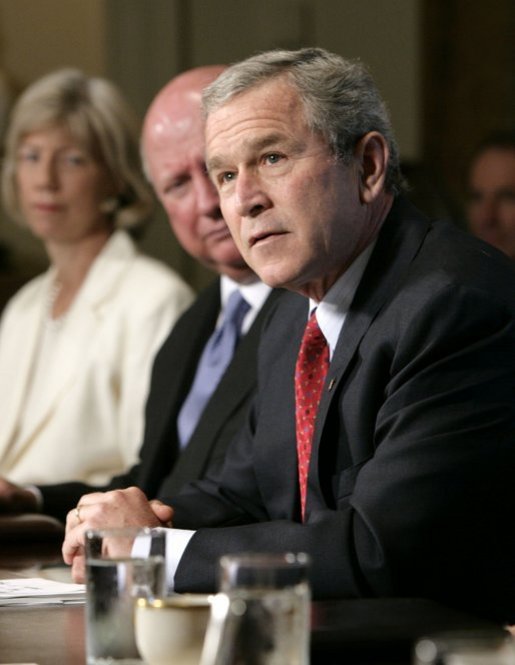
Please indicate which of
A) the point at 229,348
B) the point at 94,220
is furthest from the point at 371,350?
the point at 94,220

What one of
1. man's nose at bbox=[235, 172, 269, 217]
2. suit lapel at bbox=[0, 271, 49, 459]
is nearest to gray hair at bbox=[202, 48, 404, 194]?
man's nose at bbox=[235, 172, 269, 217]

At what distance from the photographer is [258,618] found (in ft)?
3.95

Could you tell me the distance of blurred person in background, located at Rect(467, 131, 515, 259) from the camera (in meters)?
5.18

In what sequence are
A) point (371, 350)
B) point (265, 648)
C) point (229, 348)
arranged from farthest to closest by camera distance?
point (229, 348)
point (371, 350)
point (265, 648)

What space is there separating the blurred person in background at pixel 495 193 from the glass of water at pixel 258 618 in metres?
3.96

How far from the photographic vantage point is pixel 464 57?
6.64 meters

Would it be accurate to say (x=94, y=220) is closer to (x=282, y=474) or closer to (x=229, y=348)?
(x=229, y=348)

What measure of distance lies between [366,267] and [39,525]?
918 mm

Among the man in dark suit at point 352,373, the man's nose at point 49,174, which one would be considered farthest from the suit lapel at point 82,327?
the man in dark suit at point 352,373

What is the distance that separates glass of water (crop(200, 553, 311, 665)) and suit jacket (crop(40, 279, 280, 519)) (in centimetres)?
185

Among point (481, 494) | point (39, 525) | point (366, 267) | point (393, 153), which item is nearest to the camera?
point (481, 494)

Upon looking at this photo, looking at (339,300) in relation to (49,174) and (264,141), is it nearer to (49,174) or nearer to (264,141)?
(264,141)

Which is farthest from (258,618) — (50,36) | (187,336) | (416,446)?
(50,36)

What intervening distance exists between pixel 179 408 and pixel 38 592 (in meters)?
1.42
